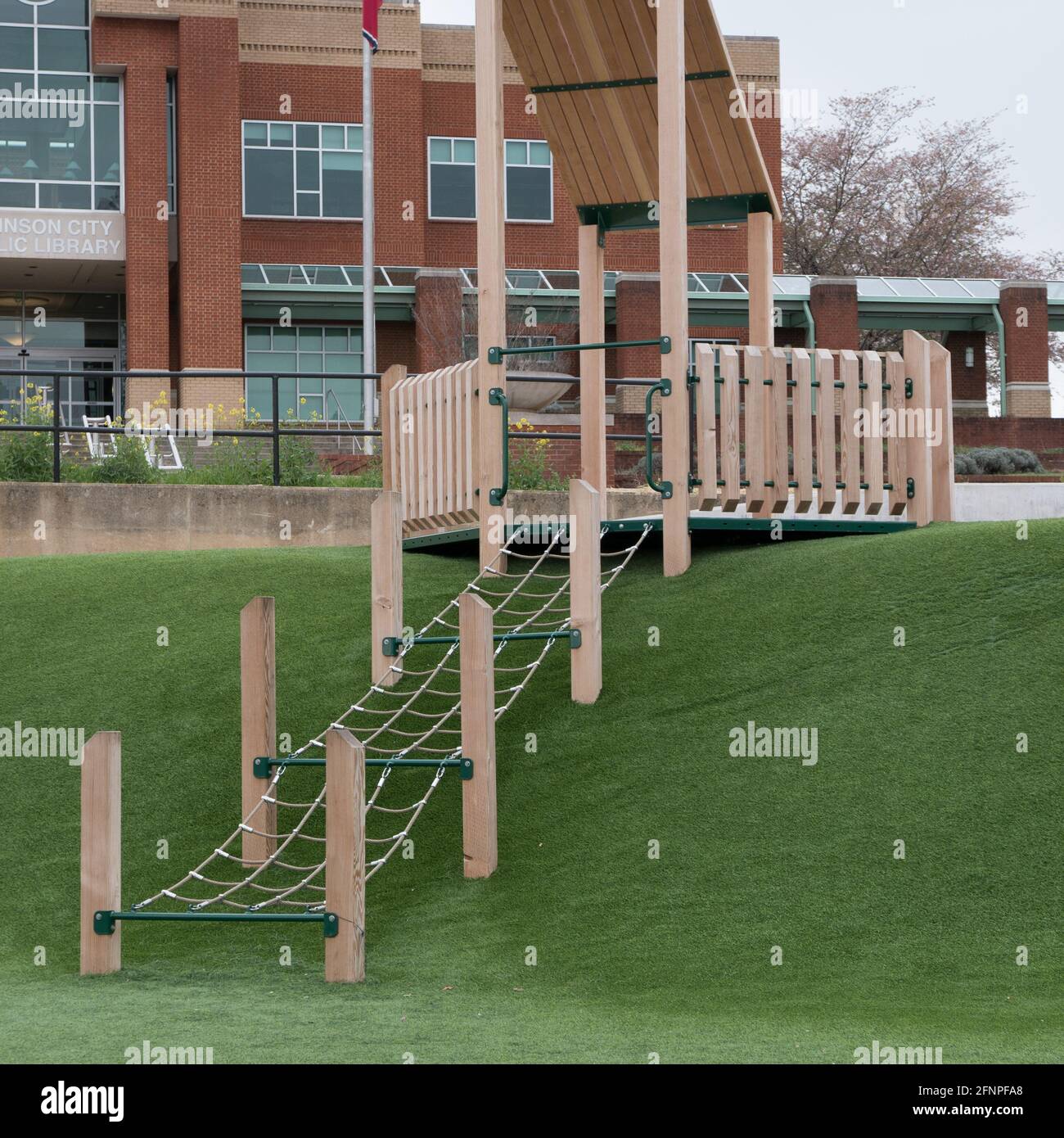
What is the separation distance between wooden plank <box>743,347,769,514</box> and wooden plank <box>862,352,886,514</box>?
0.77 metres

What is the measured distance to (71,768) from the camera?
412 inches

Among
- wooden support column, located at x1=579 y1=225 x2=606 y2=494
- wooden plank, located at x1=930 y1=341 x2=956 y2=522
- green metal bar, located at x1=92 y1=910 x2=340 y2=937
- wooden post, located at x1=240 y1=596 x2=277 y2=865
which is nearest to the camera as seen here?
green metal bar, located at x1=92 y1=910 x2=340 y2=937

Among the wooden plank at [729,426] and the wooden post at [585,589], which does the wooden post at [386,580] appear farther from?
the wooden plank at [729,426]

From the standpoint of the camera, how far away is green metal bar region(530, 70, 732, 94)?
1281 cm

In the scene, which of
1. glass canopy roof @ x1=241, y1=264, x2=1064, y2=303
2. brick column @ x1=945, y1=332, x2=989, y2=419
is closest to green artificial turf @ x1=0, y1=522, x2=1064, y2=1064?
glass canopy roof @ x1=241, y1=264, x2=1064, y2=303

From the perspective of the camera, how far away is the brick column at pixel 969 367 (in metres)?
41.8

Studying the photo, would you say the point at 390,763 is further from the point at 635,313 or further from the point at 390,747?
the point at 635,313

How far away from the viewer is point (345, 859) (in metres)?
7.38

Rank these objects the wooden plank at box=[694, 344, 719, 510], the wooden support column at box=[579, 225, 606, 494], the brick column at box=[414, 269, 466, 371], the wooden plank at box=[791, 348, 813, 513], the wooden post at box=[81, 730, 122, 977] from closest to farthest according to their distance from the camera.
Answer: the wooden post at box=[81, 730, 122, 977]
the wooden plank at box=[694, 344, 719, 510]
the wooden plank at box=[791, 348, 813, 513]
the wooden support column at box=[579, 225, 606, 494]
the brick column at box=[414, 269, 466, 371]

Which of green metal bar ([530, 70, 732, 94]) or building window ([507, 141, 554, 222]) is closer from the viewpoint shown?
green metal bar ([530, 70, 732, 94])

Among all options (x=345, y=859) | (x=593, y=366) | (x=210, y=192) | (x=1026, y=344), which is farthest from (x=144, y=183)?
(x=345, y=859)

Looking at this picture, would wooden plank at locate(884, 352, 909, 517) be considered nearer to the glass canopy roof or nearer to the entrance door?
the glass canopy roof

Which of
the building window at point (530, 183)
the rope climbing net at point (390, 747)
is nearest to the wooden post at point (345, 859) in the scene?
the rope climbing net at point (390, 747)
